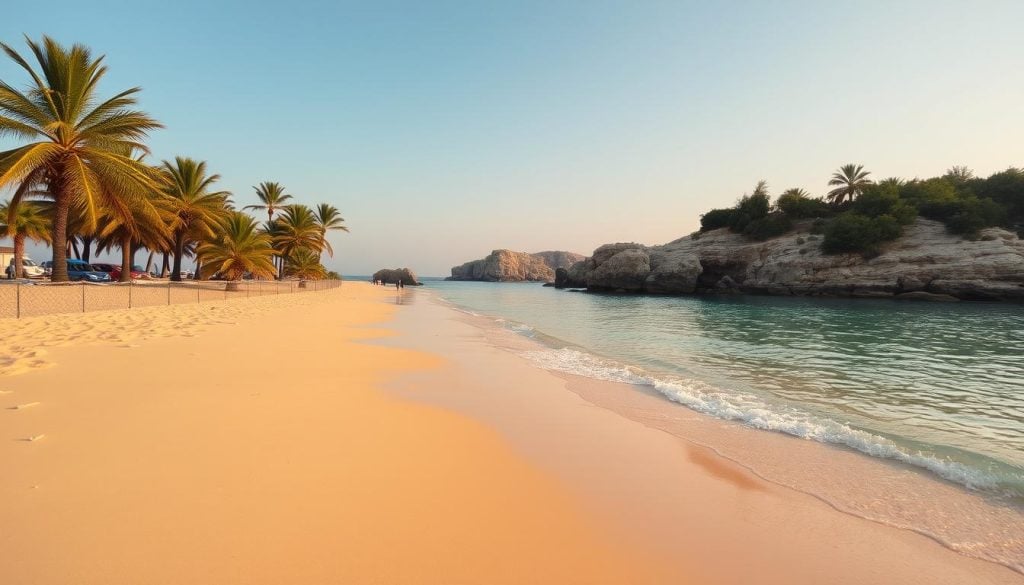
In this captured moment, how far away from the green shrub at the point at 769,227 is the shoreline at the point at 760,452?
64.8 meters

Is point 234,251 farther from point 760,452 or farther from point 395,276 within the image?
point 395,276

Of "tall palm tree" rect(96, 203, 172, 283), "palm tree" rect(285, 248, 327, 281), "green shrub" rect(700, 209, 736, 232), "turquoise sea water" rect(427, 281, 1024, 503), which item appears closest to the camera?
"turquoise sea water" rect(427, 281, 1024, 503)

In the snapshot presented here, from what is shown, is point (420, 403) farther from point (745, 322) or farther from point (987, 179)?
point (987, 179)

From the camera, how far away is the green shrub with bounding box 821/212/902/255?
45.7 meters

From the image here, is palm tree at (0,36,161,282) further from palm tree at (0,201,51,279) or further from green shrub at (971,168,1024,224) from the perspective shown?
green shrub at (971,168,1024,224)

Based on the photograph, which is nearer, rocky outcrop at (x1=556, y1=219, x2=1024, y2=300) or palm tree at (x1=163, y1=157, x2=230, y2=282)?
palm tree at (x1=163, y1=157, x2=230, y2=282)

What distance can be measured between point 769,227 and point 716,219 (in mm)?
12307

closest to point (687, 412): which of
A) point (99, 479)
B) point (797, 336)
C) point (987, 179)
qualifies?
point (99, 479)

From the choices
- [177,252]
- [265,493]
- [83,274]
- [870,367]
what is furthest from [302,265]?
[265,493]

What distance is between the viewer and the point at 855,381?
9.24 metres

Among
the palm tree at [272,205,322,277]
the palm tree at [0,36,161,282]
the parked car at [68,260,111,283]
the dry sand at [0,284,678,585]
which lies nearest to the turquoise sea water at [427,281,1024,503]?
the dry sand at [0,284,678,585]

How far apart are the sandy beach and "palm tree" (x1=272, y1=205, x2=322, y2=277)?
46.3 m

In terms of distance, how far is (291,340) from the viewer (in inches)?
438

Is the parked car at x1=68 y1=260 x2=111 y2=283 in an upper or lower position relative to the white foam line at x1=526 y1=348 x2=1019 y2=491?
upper
